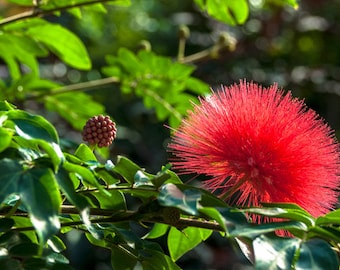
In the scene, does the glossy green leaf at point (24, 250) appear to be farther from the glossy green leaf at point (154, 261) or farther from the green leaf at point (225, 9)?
the green leaf at point (225, 9)

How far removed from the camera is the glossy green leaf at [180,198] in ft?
2.97

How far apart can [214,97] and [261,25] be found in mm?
3055

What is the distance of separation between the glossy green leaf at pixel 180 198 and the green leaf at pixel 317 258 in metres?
0.13

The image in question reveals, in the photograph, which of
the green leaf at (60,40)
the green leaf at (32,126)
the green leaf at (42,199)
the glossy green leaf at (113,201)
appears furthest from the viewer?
the green leaf at (60,40)

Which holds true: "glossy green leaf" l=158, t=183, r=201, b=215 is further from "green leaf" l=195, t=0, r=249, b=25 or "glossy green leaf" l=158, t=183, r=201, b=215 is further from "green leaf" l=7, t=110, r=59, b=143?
"green leaf" l=195, t=0, r=249, b=25

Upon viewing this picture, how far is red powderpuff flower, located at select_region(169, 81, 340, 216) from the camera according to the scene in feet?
3.60

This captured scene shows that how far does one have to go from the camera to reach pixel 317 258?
2.93 feet

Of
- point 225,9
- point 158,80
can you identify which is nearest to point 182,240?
point 225,9

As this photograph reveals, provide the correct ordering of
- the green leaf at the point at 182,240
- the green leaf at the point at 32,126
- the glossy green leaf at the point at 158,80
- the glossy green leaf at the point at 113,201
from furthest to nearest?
the glossy green leaf at the point at 158,80 < the green leaf at the point at 182,240 < the glossy green leaf at the point at 113,201 < the green leaf at the point at 32,126

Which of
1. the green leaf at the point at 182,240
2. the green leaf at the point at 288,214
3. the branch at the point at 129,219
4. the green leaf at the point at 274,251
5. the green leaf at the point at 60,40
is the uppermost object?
the green leaf at the point at 60,40

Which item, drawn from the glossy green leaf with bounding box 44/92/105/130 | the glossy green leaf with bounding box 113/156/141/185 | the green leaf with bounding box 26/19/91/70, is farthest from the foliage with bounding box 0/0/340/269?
the glossy green leaf with bounding box 44/92/105/130

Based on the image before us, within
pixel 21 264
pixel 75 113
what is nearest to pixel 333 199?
pixel 21 264

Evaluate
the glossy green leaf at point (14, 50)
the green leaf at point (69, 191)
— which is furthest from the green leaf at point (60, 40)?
the green leaf at point (69, 191)

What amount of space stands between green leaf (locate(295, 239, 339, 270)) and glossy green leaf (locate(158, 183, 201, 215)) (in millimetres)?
128
